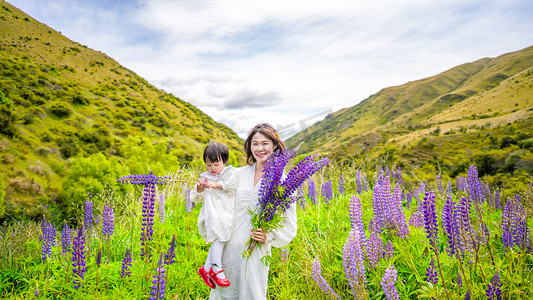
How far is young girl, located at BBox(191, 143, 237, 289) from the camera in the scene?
2.51m

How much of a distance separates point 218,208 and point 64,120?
40.6 meters

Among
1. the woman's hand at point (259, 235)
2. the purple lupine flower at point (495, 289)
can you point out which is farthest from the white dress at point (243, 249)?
the purple lupine flower at point (495, 289)

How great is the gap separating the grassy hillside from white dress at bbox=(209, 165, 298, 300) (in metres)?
2.75

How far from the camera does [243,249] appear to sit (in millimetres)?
2619

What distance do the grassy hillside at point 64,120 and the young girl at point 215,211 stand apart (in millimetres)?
2176

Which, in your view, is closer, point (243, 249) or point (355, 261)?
point (355, 261)

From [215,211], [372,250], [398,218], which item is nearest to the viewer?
[372,250]

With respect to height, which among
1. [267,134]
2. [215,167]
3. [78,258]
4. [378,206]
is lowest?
[378,206]

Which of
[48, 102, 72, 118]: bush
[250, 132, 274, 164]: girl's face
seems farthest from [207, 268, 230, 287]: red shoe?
[48, 102, 72, 118]: bush

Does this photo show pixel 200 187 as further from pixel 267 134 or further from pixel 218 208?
pixel 267 134

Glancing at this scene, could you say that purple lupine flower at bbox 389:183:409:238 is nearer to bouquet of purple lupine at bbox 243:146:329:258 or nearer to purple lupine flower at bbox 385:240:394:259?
purple lupine flower at bbox 385:240:394:259

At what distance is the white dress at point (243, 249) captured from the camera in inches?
98.2

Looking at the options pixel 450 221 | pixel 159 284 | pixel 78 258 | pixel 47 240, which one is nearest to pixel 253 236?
pixel 159 284

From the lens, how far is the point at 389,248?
102 inches
